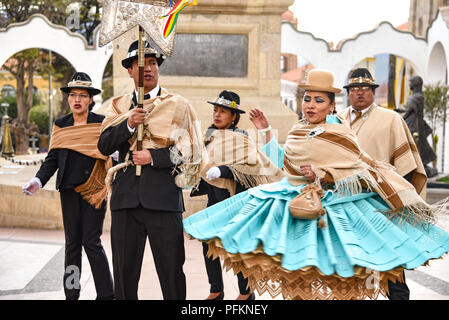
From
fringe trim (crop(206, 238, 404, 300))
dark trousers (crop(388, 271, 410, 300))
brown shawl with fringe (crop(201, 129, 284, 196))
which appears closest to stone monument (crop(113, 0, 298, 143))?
brown shawl with fringe (crop(201, 129, 284, 196))

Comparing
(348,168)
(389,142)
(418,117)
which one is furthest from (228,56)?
(418,117)

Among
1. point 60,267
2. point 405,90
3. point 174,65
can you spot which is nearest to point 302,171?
point 60,267

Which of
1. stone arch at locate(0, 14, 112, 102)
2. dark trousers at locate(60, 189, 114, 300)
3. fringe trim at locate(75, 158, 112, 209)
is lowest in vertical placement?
dark trousers at locate(60, 189, 114, 300)

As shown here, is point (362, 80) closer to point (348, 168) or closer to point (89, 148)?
point (348, 168)

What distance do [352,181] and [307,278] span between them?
744 millimetres

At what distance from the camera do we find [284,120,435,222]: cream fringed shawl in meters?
3.86

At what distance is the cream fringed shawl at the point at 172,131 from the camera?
163 inches

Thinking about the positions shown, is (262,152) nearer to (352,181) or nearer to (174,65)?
(352,181)

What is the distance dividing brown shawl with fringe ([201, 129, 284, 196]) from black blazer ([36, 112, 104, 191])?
Answer: 1130mm

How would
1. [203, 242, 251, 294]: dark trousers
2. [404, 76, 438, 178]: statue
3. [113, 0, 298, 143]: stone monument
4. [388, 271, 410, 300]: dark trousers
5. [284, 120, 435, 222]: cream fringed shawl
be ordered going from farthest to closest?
[404, 76, 438, 178]: statue
[113, 0, 298, 143]: stone monument
[203, 242, 251, 294]: dark trousers
[388, 271, 410, 300]: dark trousers
[284, 120, 435, 222]: cream fringed shawl

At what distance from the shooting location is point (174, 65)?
28.7 feet

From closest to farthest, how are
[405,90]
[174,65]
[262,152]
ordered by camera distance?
[262,152] < [174,65] < [405,90]

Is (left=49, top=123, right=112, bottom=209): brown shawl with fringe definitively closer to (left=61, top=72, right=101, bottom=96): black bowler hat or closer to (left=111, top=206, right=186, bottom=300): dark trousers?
(left=61, top=72, right=101, bottom=96): black bowler hat
